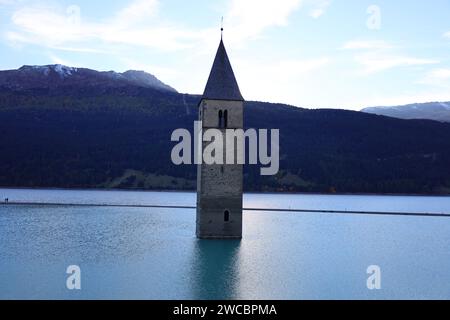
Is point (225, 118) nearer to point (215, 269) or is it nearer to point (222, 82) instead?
point (222, 82)

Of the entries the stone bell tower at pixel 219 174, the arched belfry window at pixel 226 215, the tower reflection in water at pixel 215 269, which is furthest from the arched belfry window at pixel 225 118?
the tower reflection in water at pixel 215 269

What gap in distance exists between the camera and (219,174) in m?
40.7

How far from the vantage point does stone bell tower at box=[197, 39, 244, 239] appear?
40.5 meters

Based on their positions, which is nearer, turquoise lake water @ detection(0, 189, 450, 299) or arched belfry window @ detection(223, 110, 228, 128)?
turquoise lake water @ detection(0, 189, 450, 299)

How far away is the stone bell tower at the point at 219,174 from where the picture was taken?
133 feet

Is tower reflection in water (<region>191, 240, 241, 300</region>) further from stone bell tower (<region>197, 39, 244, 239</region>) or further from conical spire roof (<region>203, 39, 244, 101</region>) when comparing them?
conical spire roof (<region>203, 39, 244, 101</region>)

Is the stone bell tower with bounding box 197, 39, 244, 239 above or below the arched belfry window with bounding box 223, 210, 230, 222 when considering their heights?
above

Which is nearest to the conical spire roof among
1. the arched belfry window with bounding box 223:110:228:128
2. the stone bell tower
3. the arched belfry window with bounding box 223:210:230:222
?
the stone bell tower

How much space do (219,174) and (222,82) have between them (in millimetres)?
7542

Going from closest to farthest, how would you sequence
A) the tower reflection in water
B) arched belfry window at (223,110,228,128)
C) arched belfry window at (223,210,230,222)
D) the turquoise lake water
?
1. the tower reflection in water
2. the turquoise lake water
3. arched belfry window at (223,110,228,128)
4. arched belfry window at (223,210,230,222)

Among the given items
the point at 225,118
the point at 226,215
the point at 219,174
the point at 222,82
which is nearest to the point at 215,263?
the point at 226,215
